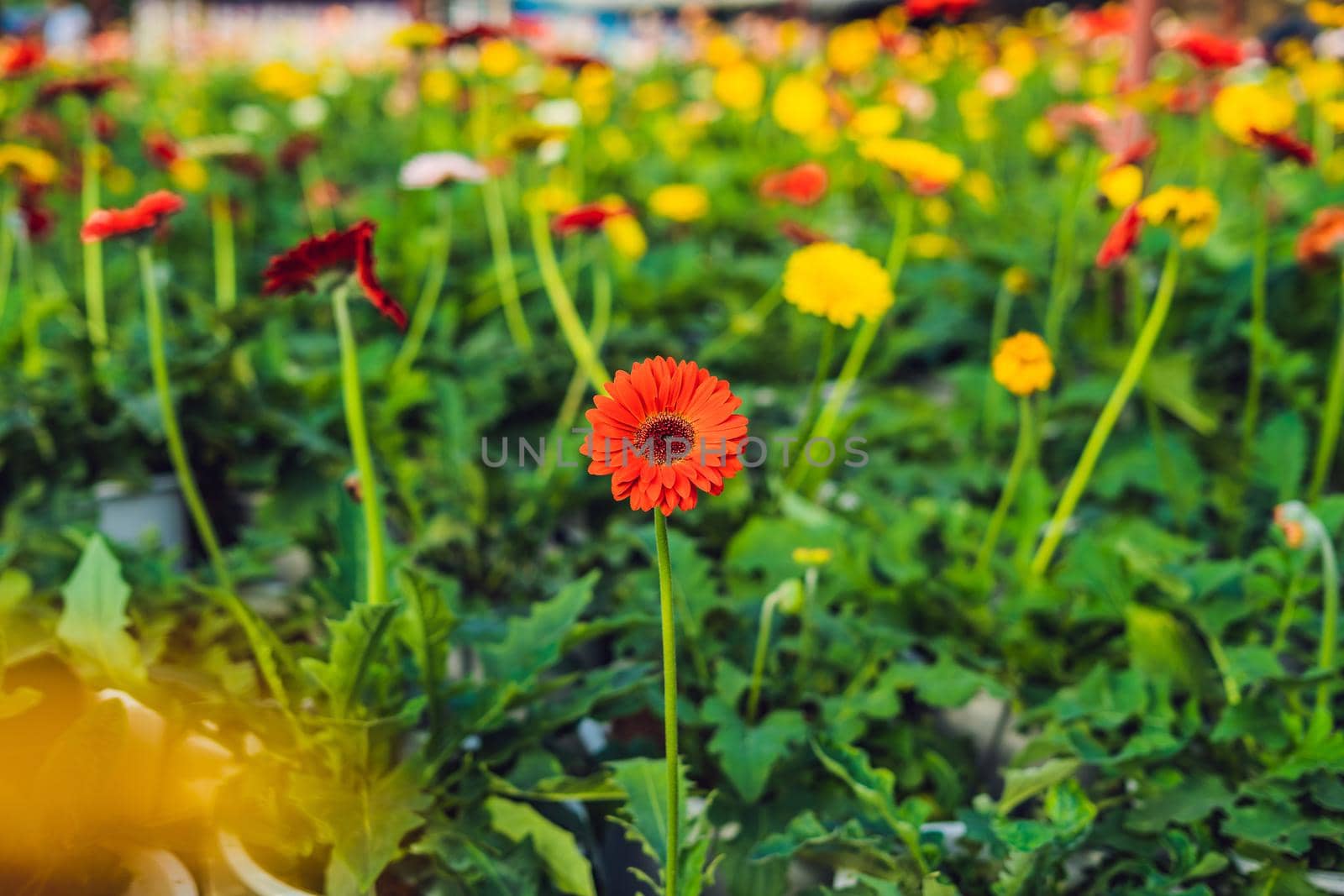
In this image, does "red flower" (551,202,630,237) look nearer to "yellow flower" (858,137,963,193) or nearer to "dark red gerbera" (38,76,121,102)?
"yellow flower" (858,137,963,193)

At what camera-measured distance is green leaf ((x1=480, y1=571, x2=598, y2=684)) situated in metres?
1.42

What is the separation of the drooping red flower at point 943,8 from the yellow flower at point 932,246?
843 mm

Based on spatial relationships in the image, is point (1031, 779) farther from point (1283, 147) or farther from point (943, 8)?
point (943, 8)

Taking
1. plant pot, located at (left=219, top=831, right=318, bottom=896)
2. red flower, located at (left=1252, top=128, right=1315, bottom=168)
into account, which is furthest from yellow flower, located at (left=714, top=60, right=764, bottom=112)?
plant pot, located at (left=219, top=831, right=318, bottom=896)

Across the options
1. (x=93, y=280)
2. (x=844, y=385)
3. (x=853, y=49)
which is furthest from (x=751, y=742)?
(x=853, y=49)

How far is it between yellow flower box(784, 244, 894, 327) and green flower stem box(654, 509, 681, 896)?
70 centimetres

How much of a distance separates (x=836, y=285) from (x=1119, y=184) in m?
0.59

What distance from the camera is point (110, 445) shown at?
2.06m

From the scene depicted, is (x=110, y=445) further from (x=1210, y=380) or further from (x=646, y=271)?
(x=1210, y=380)

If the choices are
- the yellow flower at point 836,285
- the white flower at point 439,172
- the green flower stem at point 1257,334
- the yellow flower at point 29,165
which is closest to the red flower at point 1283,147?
the green flower stem at point 1257,334

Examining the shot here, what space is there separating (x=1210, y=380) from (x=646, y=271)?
138 centimetres

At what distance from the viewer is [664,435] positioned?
34.0 inches

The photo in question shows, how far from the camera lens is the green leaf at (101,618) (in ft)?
4.39

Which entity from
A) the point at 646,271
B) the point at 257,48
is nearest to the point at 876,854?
the point at 646,271
